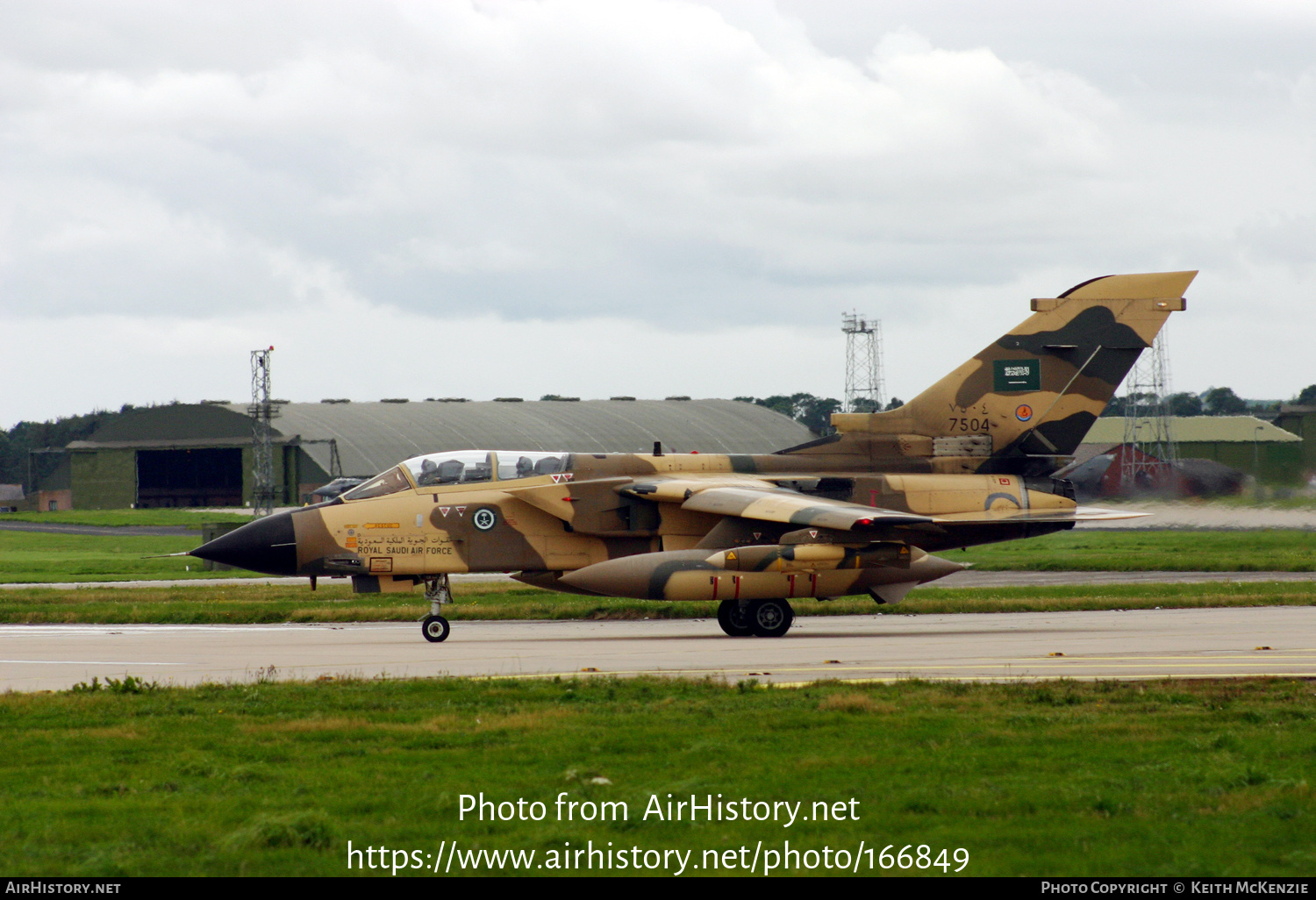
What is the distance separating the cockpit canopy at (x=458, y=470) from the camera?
851 inches

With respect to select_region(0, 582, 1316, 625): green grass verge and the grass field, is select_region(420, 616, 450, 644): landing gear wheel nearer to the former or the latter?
Result: select_region(0, 582, 1316, 625): green grass verge

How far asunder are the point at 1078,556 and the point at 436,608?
23.9 m

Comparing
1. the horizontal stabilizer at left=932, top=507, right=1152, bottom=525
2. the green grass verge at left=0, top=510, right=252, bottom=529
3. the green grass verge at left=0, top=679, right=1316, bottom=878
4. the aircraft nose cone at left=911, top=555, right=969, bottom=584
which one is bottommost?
the green grass verge at left=0, top=510, right=252, bottom=529

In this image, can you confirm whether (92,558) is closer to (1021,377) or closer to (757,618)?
(757,618)

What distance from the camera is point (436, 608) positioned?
2056 cm

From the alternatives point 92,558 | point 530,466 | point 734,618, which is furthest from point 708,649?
point 92,558

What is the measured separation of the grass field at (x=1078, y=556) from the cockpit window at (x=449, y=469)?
18225 mm

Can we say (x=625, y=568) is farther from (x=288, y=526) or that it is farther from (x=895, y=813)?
(x=895, y=813)

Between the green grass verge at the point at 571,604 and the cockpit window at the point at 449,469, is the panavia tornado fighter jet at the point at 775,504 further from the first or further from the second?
the green grass verge at the point at 571,604

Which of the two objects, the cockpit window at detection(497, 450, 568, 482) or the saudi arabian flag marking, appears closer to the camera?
the cockpit window at detection(497, 450, 568, 482)

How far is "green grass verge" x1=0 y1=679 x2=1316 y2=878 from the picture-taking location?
7.01m

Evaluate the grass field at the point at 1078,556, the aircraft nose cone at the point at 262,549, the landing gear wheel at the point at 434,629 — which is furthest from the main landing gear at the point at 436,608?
the grass field at the point at 1078,556

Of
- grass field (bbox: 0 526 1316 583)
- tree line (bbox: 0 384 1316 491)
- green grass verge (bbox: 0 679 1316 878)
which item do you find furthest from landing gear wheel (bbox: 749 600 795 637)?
tree line (bbox: 0 384 1316 491)

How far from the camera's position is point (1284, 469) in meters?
30.7
